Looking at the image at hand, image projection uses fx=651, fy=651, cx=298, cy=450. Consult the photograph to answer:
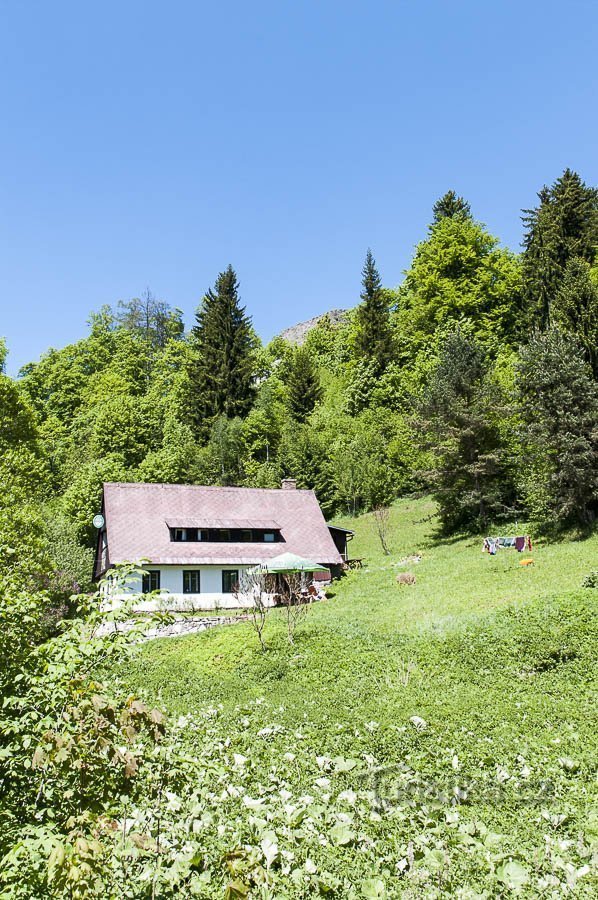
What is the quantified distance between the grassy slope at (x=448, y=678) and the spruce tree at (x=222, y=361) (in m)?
29.1

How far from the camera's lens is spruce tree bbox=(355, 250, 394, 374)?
185 ft

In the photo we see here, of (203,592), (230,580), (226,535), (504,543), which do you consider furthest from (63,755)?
(226,535)

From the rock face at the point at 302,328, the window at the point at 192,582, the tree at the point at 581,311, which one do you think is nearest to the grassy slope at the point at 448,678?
the window at the point at 192,582

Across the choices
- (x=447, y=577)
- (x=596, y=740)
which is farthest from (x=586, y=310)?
(x=596, y=740)

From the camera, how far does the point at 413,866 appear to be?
6543 millimetres

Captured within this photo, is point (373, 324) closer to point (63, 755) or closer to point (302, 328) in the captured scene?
point (302, 328)

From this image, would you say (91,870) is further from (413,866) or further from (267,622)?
(267,622)

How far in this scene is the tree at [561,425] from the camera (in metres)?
27.3

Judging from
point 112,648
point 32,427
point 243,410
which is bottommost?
point 112,648

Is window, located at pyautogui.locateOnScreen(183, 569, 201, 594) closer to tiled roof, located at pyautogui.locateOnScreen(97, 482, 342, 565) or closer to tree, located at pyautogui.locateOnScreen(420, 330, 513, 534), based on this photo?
tiled roof, located at pyautogui.locateOnScreen(97, 482, 342, 565)

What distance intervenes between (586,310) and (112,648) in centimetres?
3069

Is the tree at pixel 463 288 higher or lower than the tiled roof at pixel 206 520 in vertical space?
higher

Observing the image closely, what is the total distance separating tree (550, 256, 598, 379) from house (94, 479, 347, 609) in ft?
51.5

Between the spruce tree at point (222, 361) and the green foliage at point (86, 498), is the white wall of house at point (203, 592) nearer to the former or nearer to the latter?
the green foliage at point (86, 498)
